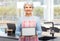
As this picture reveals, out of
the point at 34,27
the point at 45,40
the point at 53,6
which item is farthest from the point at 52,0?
the point at 34,27

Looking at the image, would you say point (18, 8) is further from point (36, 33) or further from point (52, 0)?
point (36, 33)

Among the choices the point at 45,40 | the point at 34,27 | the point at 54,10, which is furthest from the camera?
the point at 54,10

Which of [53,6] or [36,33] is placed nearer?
[36,33]

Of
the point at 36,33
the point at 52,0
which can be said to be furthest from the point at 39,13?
the point at 36,33

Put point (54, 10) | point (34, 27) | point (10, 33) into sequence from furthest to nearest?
point (54, 10) → point (10, 33) → point (34, 27)

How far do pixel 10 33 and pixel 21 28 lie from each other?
1436mm

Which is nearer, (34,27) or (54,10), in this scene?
(34,27)

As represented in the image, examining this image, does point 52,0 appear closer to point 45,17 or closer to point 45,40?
point 45,17

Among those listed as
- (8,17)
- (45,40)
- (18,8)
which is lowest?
(45,40)

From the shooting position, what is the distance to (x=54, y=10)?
15.1 feet

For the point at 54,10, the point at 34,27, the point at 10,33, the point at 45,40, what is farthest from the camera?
Result: the point at 54,10

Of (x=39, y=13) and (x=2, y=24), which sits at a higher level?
(x=39, y=13)

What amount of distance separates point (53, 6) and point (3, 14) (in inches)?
66.2

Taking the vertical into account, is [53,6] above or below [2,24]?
above
